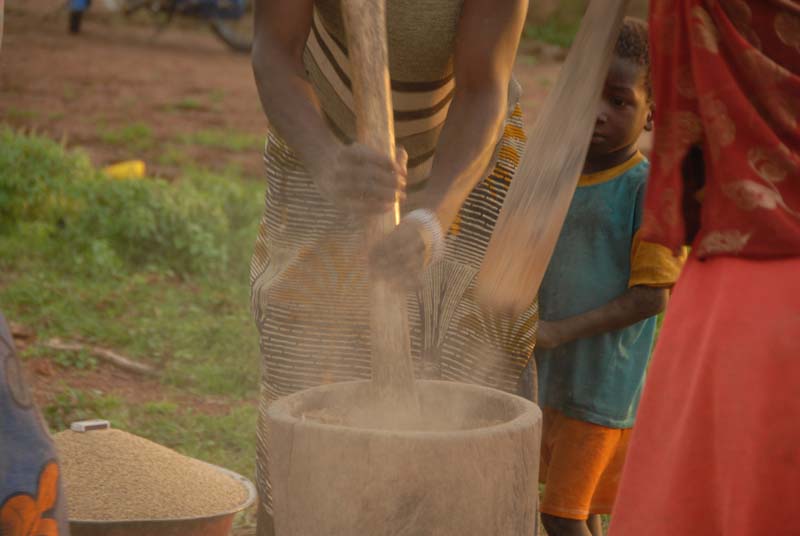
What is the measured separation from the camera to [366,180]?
7.84ft

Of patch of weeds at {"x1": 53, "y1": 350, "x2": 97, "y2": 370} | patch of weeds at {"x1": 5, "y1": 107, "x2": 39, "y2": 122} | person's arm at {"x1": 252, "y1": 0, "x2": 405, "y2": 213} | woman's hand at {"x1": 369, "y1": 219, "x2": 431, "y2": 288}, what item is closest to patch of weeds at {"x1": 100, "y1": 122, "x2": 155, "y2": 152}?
patch of weeds at {"x1": 5, "y1": 107, "x2": 39, "y2": 122}

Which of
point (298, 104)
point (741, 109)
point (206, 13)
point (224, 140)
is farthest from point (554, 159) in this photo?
point (206, 13)

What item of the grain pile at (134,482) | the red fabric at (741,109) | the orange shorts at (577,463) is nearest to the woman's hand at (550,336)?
the orange shorts at (577,463)

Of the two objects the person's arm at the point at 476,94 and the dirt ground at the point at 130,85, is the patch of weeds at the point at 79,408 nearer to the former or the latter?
the person's arm at the point at 476,94

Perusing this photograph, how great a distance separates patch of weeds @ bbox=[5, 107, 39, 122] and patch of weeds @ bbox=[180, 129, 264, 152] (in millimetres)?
1263

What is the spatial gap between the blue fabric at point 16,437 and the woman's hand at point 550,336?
1883 mm

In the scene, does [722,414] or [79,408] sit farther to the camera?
[79,408]

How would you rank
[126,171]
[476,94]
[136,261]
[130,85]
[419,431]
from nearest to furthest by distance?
[419,431] → [476,94] → [136,261] → [126,171] → [130,85]

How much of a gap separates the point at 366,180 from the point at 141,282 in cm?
443

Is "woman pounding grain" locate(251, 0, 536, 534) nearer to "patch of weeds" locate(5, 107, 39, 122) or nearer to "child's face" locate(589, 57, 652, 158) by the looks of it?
"child's face" locate(589, 57, 652, 158)

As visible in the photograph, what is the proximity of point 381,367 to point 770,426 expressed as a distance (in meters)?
0.74

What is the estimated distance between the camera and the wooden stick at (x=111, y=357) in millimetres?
5535

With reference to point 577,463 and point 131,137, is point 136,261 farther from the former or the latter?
point 577,463

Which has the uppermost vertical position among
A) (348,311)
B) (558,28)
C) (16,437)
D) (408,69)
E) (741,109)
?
(741,109)
